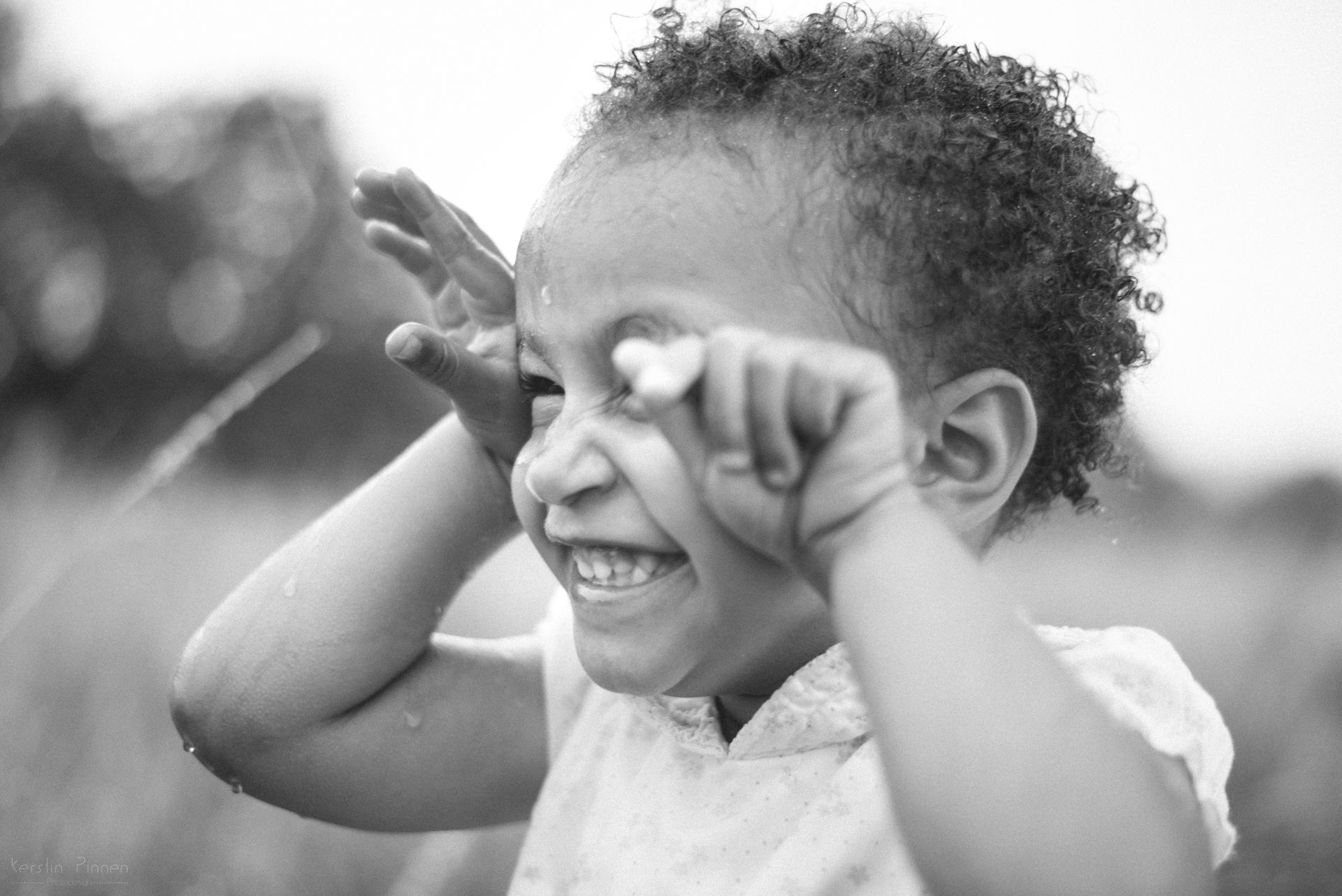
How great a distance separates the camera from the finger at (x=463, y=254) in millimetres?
1671

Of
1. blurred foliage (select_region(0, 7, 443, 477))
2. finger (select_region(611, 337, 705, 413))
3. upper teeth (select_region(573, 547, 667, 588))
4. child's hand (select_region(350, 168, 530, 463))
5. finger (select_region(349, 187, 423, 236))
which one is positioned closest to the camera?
finger (select_region(611, 337, 705, 413))

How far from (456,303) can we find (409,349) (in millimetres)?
381

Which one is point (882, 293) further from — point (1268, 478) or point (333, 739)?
point (1268, 478)

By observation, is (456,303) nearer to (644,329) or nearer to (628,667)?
(644,329)

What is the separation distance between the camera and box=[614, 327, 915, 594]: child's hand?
0.91 meters

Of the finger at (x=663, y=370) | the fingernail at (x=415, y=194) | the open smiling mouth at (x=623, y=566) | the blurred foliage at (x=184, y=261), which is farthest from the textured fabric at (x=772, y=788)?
the blurred foliage at (x=184, y=261)

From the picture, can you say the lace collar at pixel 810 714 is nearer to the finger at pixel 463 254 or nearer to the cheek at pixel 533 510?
the cheek at pixel 533 510

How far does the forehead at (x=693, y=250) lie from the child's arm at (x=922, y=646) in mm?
273

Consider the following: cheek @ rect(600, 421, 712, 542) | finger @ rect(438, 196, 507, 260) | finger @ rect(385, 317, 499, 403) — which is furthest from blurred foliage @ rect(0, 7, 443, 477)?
cheek @ rect(600, 421, 712, 542)

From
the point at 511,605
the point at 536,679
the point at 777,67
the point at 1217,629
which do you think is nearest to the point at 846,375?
the point at 777,67

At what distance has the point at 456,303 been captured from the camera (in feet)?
6.00

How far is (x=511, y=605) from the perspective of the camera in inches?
183

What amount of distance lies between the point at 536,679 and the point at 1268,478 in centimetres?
299

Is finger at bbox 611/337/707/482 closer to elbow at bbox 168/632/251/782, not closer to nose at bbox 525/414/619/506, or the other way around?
nose at bbox 525/414/619/506
